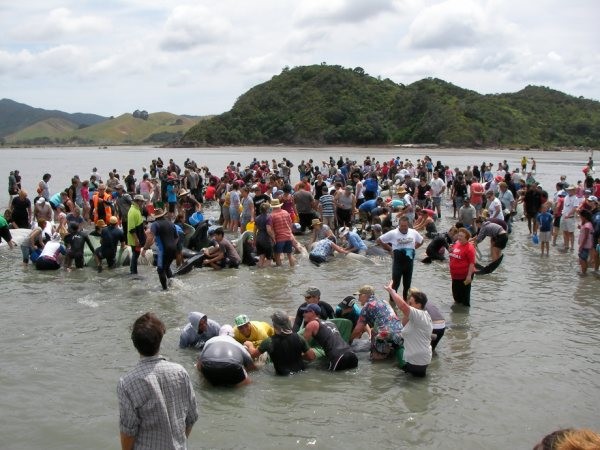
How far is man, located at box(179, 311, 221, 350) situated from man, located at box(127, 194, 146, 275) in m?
4.16

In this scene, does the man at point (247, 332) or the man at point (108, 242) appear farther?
the man at point (108, 242)

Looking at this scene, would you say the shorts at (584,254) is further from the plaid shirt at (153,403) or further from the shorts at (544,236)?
the plaid shirt at (153,403)

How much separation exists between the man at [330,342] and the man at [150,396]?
155 inches

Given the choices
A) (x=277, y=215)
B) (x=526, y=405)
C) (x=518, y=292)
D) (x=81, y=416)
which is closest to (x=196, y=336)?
(x=81, y=416)

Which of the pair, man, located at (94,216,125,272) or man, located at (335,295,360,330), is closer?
man, located at (335,295,360,330)

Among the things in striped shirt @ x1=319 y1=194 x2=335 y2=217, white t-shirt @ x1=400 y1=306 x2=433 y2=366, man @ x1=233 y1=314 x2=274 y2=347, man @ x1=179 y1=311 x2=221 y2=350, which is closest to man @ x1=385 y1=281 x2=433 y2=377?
white t-shirt @ x1=400 y1=306 x2=433 y2=366

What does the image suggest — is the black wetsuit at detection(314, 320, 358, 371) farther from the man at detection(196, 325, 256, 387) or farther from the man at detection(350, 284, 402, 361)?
the man at detection(196, 325, 256, 387)

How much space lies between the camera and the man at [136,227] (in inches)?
470

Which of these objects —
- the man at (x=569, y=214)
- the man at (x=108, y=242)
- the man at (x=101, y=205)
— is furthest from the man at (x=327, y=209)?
the man at (x=569, y=214)

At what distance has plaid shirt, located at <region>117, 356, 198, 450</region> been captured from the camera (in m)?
3.74

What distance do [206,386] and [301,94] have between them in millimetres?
105594

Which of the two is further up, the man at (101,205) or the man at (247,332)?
the man at (101,205)

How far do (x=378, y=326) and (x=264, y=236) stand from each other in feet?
19.1

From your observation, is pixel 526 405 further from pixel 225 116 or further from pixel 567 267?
pixel 225 116
